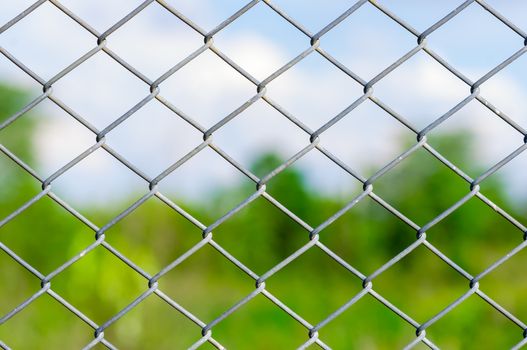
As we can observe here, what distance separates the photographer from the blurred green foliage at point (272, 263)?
4801 millimetres

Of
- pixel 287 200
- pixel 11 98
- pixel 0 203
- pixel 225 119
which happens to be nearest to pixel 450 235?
pixel 287 200

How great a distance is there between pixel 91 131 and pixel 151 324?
15.9 feet

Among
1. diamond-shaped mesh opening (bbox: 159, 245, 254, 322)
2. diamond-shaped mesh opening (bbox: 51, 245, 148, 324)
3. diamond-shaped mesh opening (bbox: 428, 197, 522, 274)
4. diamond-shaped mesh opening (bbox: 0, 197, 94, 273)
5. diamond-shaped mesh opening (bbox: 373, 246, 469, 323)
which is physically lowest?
diamond-shaped mesh opening (bbox: 51, 245, 148, 324)

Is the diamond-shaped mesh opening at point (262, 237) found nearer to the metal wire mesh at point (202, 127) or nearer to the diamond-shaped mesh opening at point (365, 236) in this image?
the diamond-shaped mesh opening at point (365, 236)

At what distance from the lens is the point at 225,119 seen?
1347 mm

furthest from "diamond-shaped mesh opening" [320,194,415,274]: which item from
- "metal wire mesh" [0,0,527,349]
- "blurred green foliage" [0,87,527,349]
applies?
"metal wire mesh" [0,0,527,349]

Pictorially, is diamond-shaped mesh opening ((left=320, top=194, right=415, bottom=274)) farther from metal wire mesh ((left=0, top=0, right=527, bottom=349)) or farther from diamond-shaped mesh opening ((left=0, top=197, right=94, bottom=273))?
metal wire mesh ((left=0, top=0, right=527, bottom=349))

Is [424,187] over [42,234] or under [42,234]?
over

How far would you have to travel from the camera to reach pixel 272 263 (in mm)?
29922

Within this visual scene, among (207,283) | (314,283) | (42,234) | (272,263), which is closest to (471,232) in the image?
(314,283)

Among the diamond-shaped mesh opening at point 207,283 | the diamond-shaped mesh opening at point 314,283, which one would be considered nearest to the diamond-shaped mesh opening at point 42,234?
the diamond-shaped mesh opening at point 207,283

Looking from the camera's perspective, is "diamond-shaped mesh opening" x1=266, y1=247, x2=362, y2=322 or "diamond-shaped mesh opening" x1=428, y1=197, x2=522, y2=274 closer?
"diamond-shaped mesh opening" x1=266, y1=247, x2=362, y2=322

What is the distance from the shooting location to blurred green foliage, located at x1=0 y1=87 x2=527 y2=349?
4801 millimetres

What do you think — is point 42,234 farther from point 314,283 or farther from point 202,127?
point 202,127
